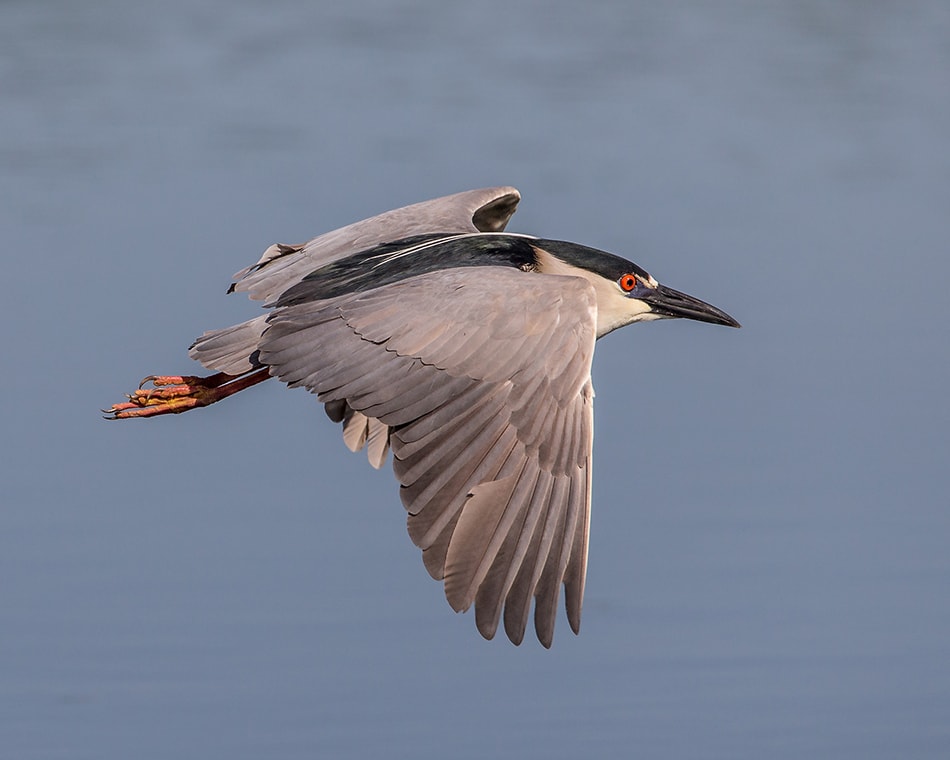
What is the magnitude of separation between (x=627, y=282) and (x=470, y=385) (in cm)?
131

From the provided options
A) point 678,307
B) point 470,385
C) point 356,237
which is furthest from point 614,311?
point 470,385

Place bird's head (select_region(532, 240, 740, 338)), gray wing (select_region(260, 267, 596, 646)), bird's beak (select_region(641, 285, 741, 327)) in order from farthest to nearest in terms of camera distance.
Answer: bird's beak (select_region(641, 285, 741, 327)) < bird's head (select_region(532, 240, 740, 338)) < gray wing (select_region(260, 267, 596, 646))

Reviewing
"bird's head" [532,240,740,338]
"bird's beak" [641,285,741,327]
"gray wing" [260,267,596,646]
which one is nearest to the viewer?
"gray wing" [260,267,596,646]

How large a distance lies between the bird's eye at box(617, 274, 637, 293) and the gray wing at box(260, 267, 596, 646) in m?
0.84

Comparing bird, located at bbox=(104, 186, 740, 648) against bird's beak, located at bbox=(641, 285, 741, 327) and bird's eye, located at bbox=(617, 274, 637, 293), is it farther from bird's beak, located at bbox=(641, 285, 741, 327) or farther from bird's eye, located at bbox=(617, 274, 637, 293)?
bird's beak, located at bbox=(641, 285, 741, 327)

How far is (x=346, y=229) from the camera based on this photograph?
6852mm

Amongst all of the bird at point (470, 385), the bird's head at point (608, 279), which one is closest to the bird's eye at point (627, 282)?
the bird's head at point (608, 279)

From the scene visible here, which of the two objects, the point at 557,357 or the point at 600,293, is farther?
the point at 600,293

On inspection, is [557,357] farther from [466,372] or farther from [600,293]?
[600,293]

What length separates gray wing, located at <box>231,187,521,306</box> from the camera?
6473 millimetres

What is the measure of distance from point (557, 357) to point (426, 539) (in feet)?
2.54

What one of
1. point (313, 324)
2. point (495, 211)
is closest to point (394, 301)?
point (313, 324)

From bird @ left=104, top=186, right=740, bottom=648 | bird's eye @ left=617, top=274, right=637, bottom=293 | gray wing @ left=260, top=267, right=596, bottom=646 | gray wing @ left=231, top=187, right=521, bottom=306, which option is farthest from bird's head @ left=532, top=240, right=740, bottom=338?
gray wing @ left=260, top=267, right=596, bottom=646

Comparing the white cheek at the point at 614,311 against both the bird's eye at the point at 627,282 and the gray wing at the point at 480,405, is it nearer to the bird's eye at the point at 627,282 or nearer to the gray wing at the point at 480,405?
the bird's eye at the point at 627,282
